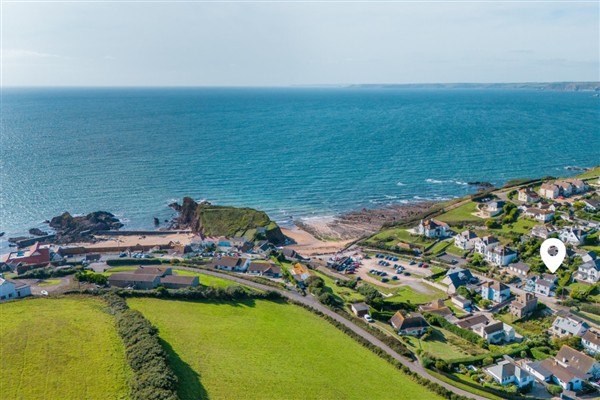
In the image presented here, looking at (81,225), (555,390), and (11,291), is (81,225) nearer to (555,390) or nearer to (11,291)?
(11,291)

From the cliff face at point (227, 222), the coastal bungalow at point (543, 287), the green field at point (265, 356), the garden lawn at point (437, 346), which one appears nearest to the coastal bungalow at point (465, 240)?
the coastal bungalow at point (543, 287)

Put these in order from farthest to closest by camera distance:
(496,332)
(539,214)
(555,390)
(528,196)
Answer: (528,196) → (539,214) → (496,332) → (555,390)

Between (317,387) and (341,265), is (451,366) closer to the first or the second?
(317,387)

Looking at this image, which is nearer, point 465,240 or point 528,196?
point 465,240

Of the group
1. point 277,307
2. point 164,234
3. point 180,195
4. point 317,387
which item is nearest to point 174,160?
point 180,195

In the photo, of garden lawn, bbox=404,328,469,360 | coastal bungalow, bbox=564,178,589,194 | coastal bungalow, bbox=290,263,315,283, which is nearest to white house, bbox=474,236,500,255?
garden lawn, bbox=404,328,469,360

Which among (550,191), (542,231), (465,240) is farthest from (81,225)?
(550,191)
